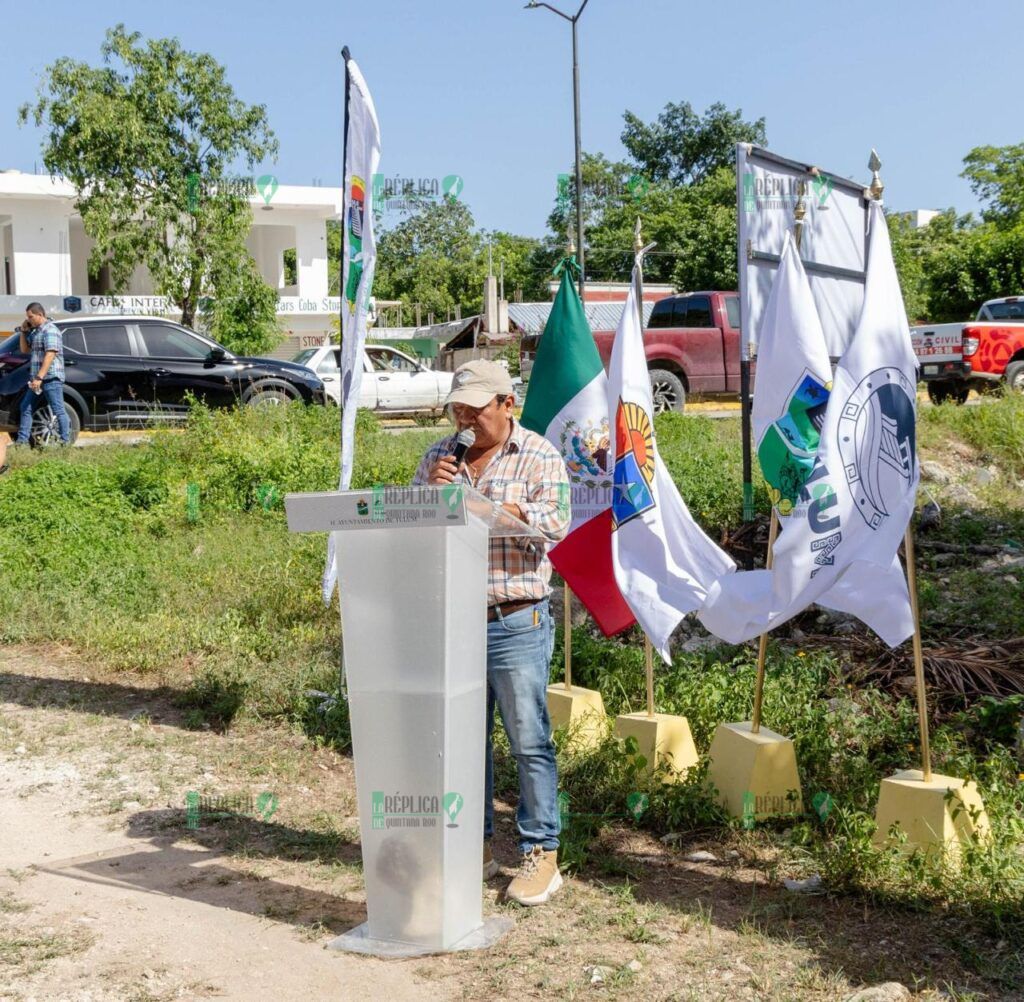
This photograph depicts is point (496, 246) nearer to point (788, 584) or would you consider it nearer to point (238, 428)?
point (238, 428)

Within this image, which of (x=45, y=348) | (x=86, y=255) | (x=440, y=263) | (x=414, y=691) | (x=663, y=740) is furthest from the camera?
(x=440, y=263)

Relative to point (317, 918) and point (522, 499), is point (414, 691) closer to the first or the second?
point (522, 499)

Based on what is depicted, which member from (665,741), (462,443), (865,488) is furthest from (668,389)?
(462,443)

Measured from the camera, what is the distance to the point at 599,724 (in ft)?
21.2

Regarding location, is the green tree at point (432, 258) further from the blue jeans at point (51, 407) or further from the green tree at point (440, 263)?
the blue jeans at point (51, 407)

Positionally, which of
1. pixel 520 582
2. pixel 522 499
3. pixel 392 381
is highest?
pixel 392 381

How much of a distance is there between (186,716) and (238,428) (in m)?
6.08

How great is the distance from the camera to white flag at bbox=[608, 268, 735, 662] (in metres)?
Result: 5.86

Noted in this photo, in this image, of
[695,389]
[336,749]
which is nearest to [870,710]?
[336,749]

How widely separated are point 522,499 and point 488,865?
4.91ft

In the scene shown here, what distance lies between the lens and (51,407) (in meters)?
14.7

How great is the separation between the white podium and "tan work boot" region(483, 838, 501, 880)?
0.59 metres

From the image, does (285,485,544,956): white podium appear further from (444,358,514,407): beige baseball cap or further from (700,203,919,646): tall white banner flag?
(700,203,919,646): tall white banner flag

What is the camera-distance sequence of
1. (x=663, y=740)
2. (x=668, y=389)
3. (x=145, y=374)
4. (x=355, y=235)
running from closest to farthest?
(x=663, y=740) → (x=355, y=235) → (x=145, y=374) → (x=668, y=389)
